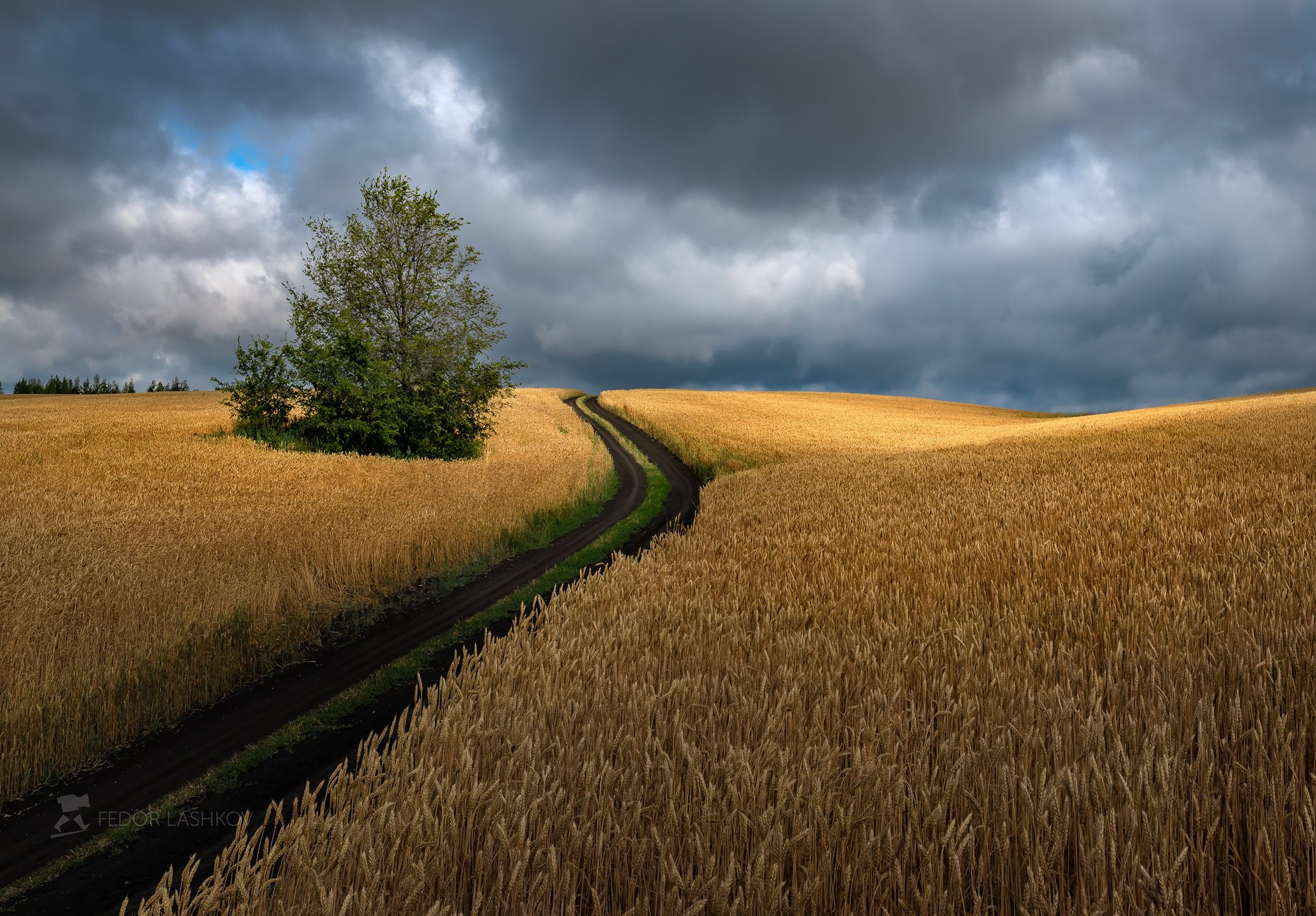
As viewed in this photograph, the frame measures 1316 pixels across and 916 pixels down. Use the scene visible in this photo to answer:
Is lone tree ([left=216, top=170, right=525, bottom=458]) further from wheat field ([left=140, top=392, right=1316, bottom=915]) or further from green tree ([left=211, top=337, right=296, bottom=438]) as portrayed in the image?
wheat field ([left=140, top=392, right=1316, bottom=915])

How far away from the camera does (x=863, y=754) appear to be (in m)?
3.36

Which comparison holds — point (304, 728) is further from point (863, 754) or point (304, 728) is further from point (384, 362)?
point (384, 362)

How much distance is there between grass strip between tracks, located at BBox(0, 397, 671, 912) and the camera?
200 inches

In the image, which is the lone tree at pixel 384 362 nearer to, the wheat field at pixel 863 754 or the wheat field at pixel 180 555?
the wheat field at pixel 180 555

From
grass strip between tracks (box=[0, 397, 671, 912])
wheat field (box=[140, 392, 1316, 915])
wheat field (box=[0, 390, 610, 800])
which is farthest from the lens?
wheat field (box=[0, 390, 610, 800])

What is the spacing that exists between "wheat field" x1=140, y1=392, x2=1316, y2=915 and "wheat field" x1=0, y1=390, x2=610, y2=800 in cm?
369

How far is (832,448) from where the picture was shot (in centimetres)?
3441

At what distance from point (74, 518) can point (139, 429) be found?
56.7 feet

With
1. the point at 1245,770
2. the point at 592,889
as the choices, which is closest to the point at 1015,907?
the point at 1245,770

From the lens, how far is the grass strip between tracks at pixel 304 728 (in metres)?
5.08

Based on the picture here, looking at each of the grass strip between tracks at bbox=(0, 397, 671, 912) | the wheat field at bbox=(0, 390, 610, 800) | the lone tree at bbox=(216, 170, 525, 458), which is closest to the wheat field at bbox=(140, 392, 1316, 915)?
the grass strip between tracks at bbox=(0, 397, 671, 912)

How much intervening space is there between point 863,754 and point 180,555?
11.1 meters

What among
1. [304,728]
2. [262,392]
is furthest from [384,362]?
[304,728]

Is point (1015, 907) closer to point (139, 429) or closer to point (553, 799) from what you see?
point (553, 799)
